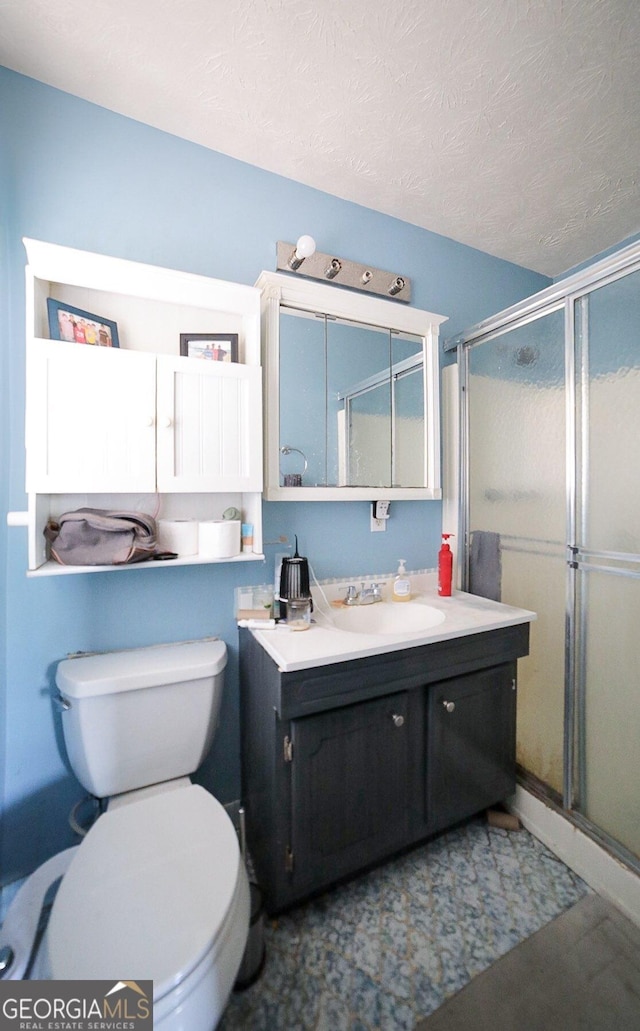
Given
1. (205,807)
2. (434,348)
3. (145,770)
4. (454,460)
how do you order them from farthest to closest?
(454,460) < (434,348) < (145,770) < (205,807)

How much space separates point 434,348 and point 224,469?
1081 mm

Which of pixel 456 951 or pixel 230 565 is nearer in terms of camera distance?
pixel 456 951

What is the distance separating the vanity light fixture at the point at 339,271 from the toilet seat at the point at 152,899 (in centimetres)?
173

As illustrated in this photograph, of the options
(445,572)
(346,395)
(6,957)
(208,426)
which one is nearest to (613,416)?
(445,572)

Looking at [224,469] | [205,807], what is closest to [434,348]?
[224,469]

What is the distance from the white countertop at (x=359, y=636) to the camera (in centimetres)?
105

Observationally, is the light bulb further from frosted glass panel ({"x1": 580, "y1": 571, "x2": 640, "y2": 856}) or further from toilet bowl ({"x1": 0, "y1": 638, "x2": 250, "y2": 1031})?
frosted glass panel ({"x1": 580, "y1": 571, "x2": 640, "y2": 856})

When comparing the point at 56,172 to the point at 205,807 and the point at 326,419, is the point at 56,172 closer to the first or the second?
the point at 326,419

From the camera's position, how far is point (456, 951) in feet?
3.53

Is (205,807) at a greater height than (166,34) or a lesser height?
lesser

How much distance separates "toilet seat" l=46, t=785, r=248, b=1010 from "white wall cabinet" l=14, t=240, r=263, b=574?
638 millimetres

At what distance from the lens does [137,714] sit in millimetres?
1085

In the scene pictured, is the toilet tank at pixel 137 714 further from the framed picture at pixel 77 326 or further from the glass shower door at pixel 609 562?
the glass shower door at pixel 609 562

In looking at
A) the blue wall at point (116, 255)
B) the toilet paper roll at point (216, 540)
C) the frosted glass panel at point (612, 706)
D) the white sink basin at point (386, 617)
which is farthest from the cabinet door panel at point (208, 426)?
the frosted glass panel at point (612, 706)
